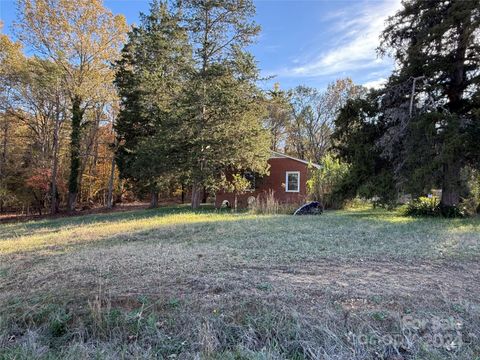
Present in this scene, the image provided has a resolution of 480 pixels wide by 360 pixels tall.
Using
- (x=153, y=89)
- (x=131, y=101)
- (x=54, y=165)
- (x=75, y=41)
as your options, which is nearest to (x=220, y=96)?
(x=153, y=89)

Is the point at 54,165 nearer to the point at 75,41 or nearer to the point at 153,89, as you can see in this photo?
the point at 75,41

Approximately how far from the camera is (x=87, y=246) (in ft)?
21.1

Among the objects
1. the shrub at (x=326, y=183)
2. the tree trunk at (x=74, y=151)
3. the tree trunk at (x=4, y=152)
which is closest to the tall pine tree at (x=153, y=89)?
the tree trunk at (x=74, y=151)

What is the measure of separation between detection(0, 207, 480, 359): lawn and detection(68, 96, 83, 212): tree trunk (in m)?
18.3

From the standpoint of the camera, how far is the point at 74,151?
22172 millimetres

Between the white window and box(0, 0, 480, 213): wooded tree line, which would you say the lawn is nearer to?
box(0, 0, 480, 213): wooded tree line

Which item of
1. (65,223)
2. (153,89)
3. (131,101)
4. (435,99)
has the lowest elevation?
(65,223)

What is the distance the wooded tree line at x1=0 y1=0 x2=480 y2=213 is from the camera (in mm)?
10844

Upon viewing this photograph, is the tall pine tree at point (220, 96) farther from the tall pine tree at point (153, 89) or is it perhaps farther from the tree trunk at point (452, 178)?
the tree trunk at point (452, 178)

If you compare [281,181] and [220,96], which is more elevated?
[220,96]

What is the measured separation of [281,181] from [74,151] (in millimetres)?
13796

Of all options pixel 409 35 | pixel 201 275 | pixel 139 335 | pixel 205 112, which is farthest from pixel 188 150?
pixel 139 335

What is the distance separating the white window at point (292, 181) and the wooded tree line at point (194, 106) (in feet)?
6.48

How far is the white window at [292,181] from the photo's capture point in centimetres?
1874
